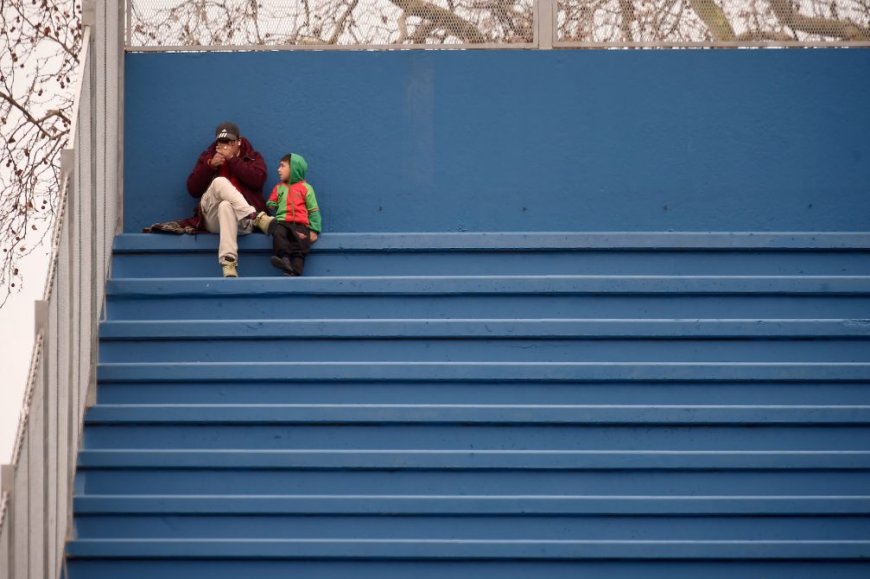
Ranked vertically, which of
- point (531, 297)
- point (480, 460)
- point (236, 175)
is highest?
point (236, 175)

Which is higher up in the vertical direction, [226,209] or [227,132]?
[227,132]

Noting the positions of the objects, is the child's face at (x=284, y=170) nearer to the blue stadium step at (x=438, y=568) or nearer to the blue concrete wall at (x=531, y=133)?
the blue concrete wall at (x=531, y=133)

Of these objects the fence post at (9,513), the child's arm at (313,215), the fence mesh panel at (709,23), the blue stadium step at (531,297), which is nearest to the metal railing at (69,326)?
the fence post at (9,513)

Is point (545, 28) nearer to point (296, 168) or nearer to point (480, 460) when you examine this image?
point (296, 168)

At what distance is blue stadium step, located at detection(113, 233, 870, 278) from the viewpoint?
7.85 metres

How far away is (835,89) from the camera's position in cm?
822

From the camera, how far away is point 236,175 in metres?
8.05

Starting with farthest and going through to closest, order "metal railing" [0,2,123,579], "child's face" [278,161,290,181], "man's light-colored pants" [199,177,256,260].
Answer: "child's face" [278,161,290,181] → "man's light-colored pants" [199,177,256,260] → "metal railing" [0,2,123,579]

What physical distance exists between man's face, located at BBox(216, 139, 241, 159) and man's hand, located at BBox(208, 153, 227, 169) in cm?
2

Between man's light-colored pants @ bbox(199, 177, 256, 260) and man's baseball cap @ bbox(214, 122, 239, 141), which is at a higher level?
man's baseball cap @ bbox(214, 122, 239, 141)

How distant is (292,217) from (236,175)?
0.48 m

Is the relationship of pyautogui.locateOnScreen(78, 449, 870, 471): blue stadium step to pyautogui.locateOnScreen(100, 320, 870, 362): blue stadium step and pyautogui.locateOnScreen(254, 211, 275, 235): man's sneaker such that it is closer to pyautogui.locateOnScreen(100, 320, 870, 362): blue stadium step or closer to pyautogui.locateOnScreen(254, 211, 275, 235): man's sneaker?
pyautogui.locateOnScreen(100, 320, 870, 362): blue stadium step

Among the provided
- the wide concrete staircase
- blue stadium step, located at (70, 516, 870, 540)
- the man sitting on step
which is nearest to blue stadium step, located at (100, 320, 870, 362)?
the wide concrete staircase

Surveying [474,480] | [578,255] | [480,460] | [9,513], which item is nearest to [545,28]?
[578,255]
